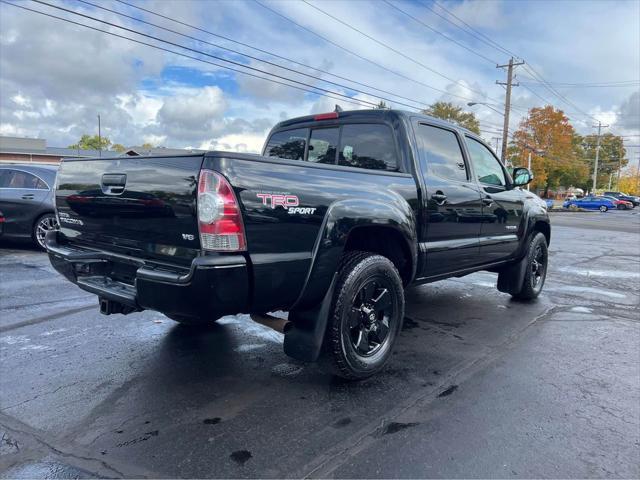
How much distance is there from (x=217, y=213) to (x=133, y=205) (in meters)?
0.71

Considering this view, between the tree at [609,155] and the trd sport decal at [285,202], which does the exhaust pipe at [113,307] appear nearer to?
the trd sport decal at [285,202]

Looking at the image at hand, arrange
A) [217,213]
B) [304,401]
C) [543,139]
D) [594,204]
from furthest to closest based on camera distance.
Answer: [543,139], [594,204], [304,401], [217,213]

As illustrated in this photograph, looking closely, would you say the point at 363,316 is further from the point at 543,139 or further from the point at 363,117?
the point at 543,139

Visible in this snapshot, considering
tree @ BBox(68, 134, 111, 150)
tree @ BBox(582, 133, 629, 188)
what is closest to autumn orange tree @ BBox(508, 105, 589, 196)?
tree @ BBox(582, 133, 629, 188)

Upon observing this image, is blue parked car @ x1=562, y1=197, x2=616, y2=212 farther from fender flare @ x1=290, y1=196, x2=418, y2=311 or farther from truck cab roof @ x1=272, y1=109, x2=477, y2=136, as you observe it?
fender flare @ x1=290, y1=196, x2=418, y2=311

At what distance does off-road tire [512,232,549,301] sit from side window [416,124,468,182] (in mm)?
1866

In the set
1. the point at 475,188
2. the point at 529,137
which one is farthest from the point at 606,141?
the point at 475,188

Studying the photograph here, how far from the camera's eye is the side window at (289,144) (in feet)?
15.3

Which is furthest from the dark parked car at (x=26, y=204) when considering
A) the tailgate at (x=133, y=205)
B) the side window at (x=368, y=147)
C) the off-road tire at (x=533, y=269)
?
the off-road tire at (x=533, y=269)

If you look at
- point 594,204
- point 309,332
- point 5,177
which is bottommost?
point 594,204

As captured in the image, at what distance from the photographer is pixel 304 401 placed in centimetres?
316

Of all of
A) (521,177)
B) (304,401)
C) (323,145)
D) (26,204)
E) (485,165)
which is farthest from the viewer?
(26,204)

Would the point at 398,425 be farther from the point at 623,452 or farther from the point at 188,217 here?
the point at 188,217

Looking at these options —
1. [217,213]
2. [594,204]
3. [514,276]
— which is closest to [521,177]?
[514,276]
